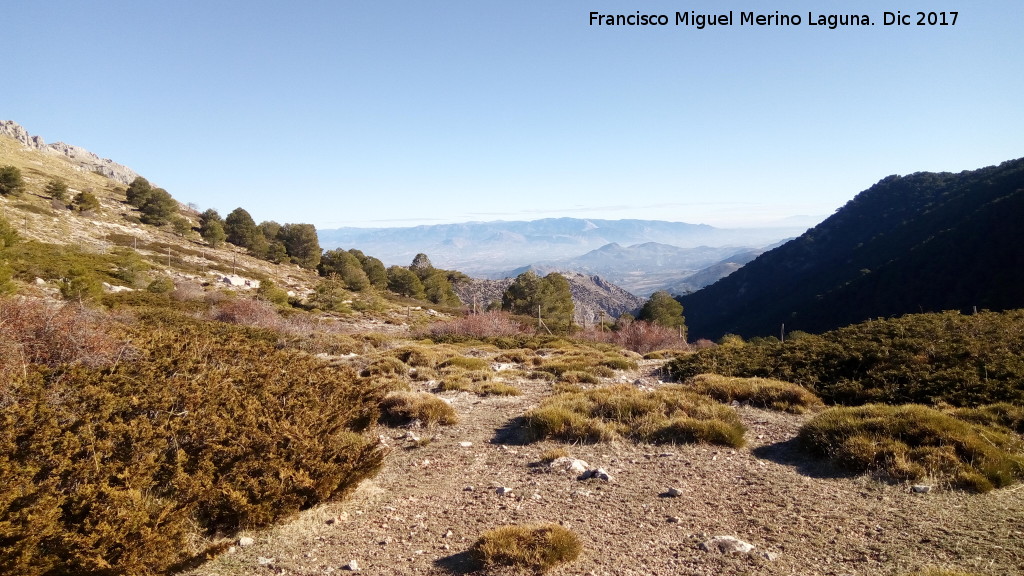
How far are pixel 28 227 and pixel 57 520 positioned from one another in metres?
47.5

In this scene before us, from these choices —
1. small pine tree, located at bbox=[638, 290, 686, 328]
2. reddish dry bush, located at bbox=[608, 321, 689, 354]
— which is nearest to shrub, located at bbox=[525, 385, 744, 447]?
reddish dry bush, located at bbox=[608, 321, 689, 354]

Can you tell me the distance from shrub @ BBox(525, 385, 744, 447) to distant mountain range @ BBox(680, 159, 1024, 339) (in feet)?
89.1

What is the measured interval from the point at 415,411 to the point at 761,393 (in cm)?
722

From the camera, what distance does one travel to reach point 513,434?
782cm

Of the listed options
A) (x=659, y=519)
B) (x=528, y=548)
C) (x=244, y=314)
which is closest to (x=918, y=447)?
(x=659, y=519)

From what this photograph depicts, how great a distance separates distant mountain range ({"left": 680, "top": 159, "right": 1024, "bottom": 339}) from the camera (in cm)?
5381

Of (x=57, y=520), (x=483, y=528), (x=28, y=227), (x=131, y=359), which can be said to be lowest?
(x=483, y=528)

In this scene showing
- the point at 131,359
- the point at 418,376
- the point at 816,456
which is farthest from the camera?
the point at 418,376

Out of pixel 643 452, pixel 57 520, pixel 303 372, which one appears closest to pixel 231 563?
pixel 57 520

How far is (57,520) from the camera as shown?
3217mm

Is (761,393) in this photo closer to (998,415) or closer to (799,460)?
(998,415)

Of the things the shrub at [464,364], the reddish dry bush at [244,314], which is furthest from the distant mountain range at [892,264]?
the reddish dry bush at [244,314]

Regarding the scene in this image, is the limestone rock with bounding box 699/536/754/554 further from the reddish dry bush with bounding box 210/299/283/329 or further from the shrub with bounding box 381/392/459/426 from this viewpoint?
the reddish dry bush with bounding box 210/299/283/329

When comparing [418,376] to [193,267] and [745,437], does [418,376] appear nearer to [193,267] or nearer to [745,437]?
[745,437]
